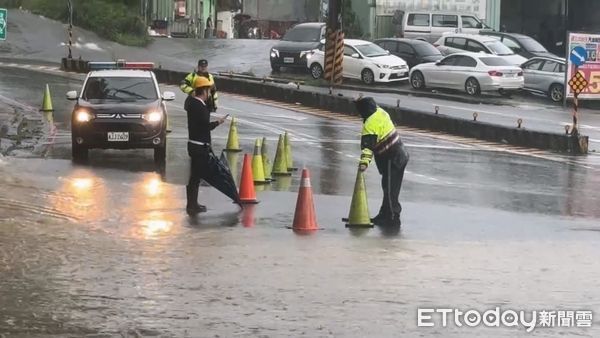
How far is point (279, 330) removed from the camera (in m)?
7.77

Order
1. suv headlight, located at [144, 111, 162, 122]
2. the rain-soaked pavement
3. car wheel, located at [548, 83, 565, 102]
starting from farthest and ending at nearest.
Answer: car wheel, located at [548, 83, 565, 102]
suv headlight, located at [144, 111, 162, 122]
the rain-soaked pavement

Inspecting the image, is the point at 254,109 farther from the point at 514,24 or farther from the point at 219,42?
the point at 514,24

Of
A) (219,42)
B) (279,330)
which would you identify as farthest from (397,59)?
(279,330)

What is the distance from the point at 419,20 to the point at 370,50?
27.6ft

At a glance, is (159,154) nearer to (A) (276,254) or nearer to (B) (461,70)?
(A) (276,254)

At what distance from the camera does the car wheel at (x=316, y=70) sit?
38.2 meters

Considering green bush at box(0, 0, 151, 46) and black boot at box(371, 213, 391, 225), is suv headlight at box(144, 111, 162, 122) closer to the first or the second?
black boot at box(371, 213, 391, 225)

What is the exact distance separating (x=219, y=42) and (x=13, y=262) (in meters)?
43.1

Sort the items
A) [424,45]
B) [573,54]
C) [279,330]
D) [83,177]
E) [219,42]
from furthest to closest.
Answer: [219,42], [424,45], [573,54], [83,177], [279,330]

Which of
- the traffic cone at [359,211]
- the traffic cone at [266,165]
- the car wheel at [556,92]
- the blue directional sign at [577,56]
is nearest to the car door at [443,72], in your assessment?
the car wheel at [556,92]

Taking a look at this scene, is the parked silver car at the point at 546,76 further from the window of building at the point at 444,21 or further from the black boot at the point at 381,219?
the black boot at the point at 381,219

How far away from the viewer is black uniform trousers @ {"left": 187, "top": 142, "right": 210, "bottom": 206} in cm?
1342

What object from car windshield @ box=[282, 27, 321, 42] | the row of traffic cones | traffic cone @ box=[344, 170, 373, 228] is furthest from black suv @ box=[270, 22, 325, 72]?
traffic cone @ box=[344, 170, 373, 228]

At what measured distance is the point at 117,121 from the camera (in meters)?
18.1
